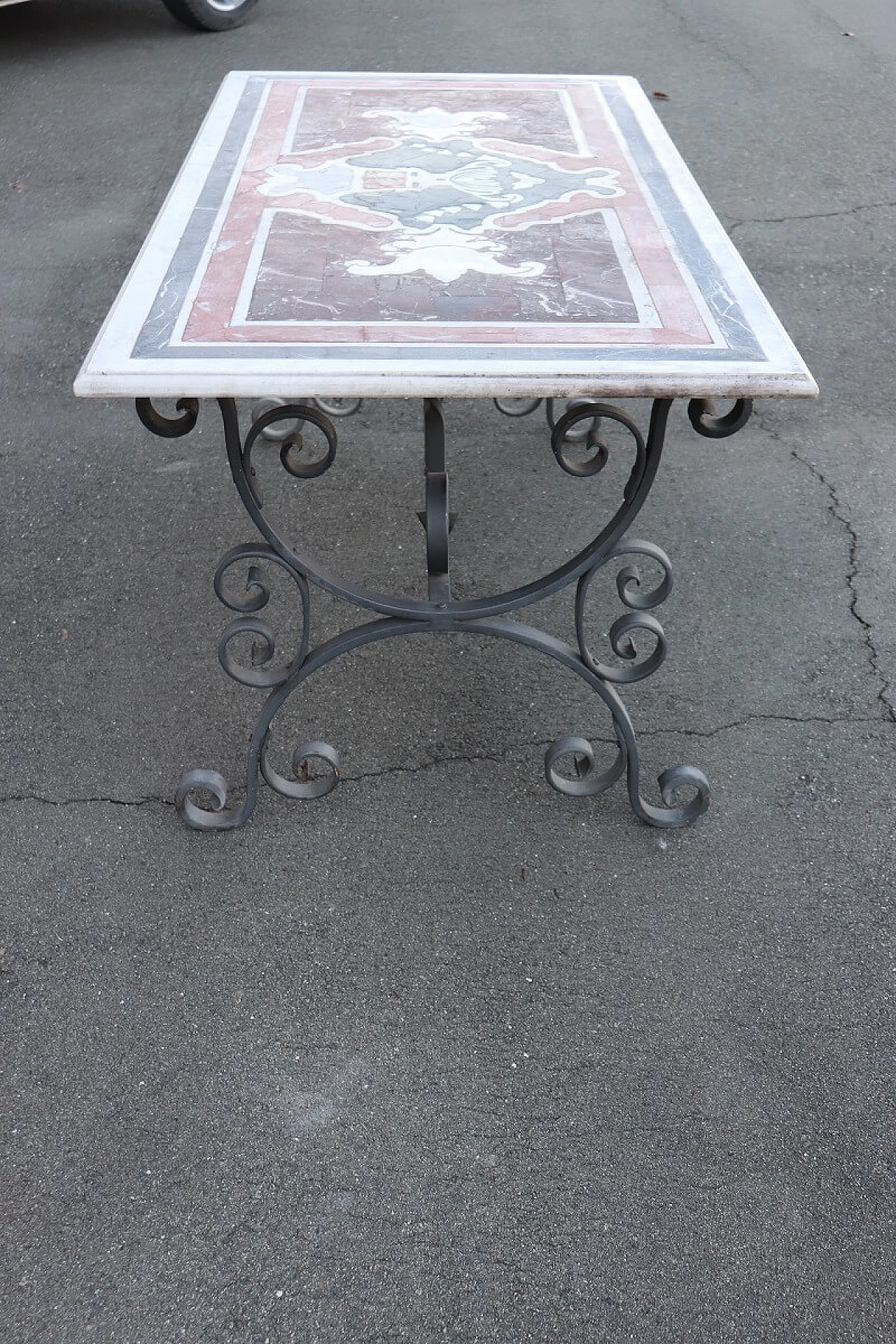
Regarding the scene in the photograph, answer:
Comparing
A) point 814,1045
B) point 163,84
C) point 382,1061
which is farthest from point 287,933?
point 163,84

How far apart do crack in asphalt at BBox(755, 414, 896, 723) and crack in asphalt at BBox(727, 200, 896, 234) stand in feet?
3.96

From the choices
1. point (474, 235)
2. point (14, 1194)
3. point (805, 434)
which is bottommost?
point (14, 1194)

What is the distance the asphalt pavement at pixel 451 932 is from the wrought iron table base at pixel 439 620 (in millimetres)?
72

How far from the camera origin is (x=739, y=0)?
5863mm

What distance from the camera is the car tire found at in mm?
5098

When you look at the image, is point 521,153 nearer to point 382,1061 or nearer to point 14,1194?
point 382,1061

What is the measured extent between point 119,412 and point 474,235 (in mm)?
1522

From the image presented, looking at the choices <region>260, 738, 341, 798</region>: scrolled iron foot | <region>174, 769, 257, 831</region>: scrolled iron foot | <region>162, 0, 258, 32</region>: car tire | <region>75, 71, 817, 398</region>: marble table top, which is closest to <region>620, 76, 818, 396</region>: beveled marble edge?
<region>75, 71, 817, 398</region>: marble table top

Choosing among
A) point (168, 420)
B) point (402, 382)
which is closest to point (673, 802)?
point (402, 382)

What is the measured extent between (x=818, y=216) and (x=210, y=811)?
322 centimetres

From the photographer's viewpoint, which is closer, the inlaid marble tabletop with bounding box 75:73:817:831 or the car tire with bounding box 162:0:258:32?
the inlaid marble tabletop with bounding box 75:73:817:831

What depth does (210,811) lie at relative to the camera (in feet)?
6.50

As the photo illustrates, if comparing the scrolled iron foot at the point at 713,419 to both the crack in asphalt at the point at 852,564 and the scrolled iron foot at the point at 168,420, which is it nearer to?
the scrolled iron foot at the point at 168,420

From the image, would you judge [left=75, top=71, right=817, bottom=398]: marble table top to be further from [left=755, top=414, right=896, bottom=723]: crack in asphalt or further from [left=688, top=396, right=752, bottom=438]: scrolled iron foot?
[left=755, top=414, right=896, bottom=723]: crack in asphalt
